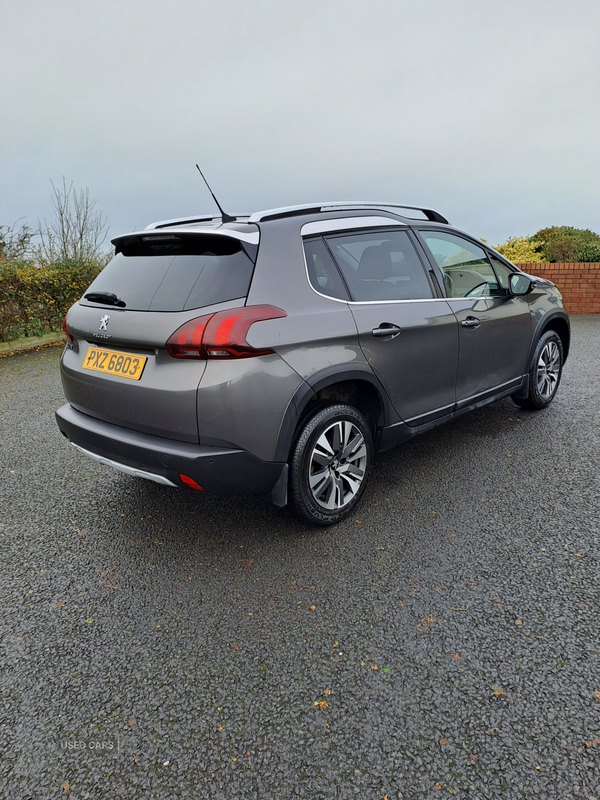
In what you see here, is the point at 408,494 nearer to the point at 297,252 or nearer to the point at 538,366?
the point at 297,252

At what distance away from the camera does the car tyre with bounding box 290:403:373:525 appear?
2.96 meters

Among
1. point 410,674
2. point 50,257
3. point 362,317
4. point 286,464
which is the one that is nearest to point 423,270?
point 362,317

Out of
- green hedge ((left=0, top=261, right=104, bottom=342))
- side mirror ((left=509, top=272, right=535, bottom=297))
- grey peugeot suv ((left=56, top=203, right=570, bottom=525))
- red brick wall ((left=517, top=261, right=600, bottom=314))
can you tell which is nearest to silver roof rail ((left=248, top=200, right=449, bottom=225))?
grey peugeot suv ((left=56, top=203, right=570, bottom=525))

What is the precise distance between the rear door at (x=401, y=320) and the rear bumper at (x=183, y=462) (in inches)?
38.7

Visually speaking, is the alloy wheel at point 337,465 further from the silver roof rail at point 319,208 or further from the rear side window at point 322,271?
the silver roof rail at point 319,208

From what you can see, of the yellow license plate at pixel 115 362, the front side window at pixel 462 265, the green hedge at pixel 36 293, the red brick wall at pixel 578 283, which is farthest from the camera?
the red brick wall at pixel 578 283

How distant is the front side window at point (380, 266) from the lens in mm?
3258

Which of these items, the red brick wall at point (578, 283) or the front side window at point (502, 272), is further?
the red brick wall at point (578, 283)

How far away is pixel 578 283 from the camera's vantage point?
43.8ft

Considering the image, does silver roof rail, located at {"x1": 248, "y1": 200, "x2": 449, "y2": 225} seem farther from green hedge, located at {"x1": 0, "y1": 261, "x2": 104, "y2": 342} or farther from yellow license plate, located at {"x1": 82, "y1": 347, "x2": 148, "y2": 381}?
green hedge, located at {"x1": 0, "y1": 261, "x2": 104, "y2": 342}

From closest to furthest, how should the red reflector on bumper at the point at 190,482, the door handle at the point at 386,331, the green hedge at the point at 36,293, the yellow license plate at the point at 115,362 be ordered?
the red reflector on bumper at the point at 190,482 → the yellow license plate at the point at 115,362 → the door handle at the point at 386,331 → the green hedge at the point at 36,293

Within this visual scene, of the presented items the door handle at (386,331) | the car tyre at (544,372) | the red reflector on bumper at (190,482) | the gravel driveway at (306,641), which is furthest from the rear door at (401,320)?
the car tyre at (544,372)

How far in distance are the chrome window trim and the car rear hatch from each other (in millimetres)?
376

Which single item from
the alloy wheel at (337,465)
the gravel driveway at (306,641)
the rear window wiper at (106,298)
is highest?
the rear window wiper at (106,298)
